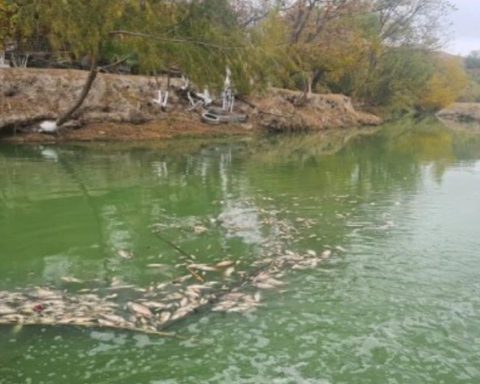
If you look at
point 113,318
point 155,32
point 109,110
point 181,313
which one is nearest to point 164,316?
point 181,313

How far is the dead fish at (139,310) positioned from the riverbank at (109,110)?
1419cm

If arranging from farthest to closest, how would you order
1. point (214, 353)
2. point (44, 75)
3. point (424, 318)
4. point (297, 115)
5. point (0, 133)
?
1. point (297, 115)
2. point (44, 75)
3. point (0, 133)
4. point (424, 318)
5. point (214, 353)

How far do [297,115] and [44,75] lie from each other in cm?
1558

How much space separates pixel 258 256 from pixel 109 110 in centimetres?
1729

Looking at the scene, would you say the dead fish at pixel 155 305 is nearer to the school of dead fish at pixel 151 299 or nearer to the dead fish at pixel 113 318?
the school of dead fish at pixel 151 299

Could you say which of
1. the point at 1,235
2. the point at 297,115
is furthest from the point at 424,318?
the point at 297,115

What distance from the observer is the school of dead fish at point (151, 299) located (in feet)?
17.4

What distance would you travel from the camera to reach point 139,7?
1562cm

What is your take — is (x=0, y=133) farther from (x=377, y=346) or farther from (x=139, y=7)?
(x=377, y=346)

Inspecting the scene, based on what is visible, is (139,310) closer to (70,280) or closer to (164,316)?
(164,316)

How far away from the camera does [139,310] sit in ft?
18.2

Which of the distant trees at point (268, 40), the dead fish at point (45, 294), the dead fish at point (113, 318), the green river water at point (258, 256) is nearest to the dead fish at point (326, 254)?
the green river water at point (258, 256)

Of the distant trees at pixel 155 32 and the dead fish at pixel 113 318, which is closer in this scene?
the dead fish at pixel 113 318

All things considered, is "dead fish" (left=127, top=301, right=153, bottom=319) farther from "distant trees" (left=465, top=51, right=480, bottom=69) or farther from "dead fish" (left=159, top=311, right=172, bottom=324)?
"distant trees" (left=465, top=51, right=480, bottom=69)
